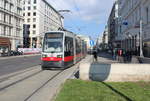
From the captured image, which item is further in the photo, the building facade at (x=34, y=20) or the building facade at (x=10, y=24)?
the building facade at (x=34, y=20)

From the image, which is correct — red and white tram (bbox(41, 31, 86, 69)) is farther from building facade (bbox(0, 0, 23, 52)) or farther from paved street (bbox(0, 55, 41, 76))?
building facade (bbox(0, 0, 23, 52))

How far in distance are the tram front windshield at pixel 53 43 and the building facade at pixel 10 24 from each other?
136 feet

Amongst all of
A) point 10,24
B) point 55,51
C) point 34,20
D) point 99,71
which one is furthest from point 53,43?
point 34,20

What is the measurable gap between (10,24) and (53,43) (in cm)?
5051

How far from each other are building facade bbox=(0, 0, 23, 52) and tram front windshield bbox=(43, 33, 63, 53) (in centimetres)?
4137

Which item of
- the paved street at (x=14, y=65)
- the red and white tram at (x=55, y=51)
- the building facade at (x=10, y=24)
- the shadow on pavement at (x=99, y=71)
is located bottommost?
the paved street at (x=14, y=65)

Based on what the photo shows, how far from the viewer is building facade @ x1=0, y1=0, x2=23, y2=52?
57.0 meters

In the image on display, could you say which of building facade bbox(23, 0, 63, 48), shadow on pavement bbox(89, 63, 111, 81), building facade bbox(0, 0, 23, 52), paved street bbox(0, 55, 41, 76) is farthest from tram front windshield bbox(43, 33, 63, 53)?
building facade bbox(23, 0, 63, 48)

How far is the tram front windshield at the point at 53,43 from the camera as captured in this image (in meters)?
15.5

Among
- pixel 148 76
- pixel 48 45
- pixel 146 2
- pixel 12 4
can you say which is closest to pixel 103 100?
pixel 148 76

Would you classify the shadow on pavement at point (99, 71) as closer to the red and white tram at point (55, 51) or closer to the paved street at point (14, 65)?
the red and white tram at point (55, 51)

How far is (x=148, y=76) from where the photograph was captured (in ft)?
33.0

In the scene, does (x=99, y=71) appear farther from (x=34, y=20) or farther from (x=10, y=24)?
(x=34, y=20)

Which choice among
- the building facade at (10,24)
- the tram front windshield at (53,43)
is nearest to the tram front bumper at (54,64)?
the tram front windshield at (53,43)
